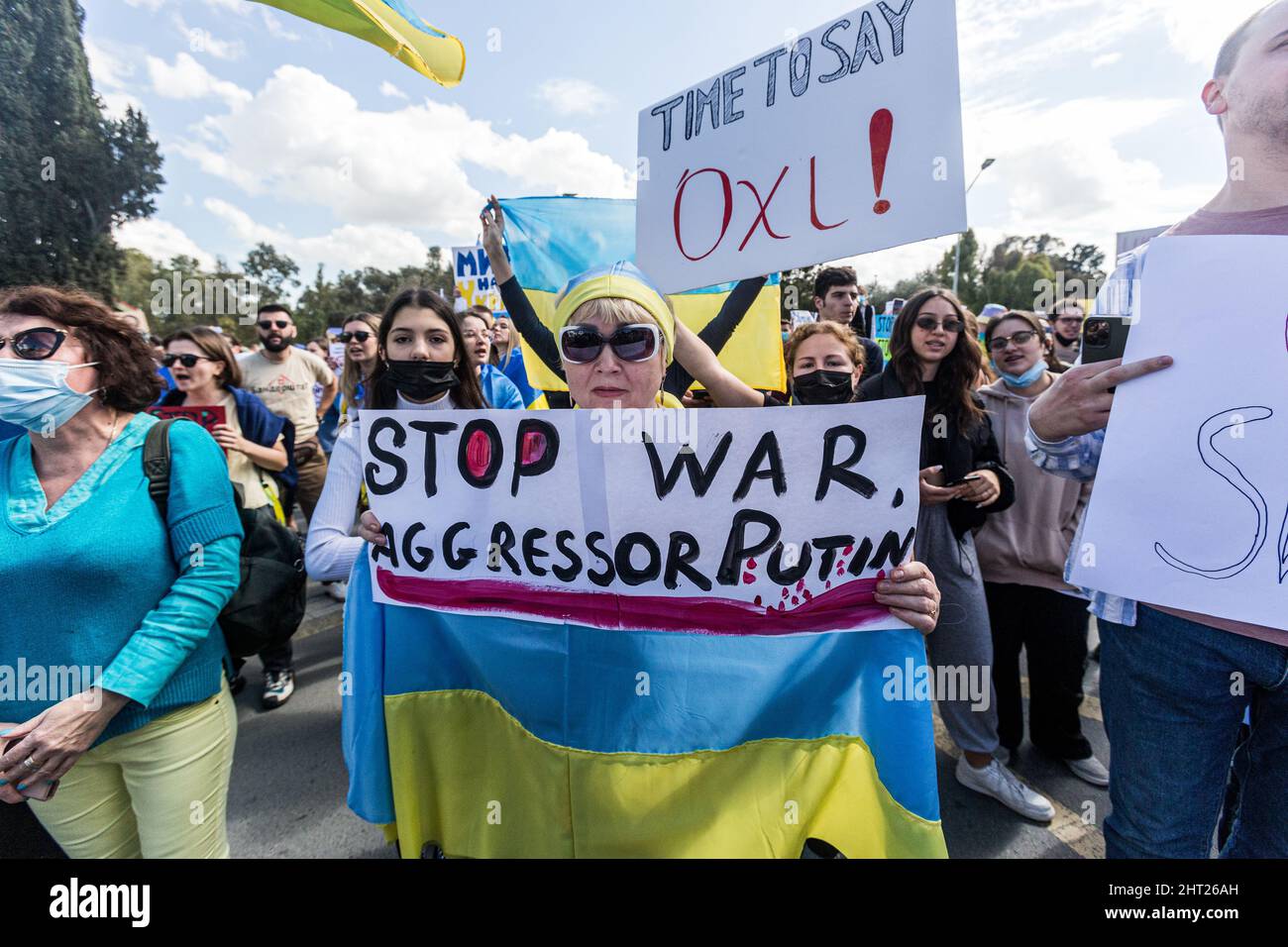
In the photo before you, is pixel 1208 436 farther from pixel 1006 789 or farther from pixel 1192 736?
pixel 1006 789

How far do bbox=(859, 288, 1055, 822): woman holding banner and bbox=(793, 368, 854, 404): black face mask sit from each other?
24 centimetres

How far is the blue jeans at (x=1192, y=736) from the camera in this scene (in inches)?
49.6

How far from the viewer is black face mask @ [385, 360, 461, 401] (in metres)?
2.21

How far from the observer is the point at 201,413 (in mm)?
3092

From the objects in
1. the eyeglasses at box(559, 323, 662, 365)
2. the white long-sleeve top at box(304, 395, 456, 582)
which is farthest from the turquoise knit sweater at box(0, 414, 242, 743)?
the eyeglasses at box(559, 323, 662, 365)

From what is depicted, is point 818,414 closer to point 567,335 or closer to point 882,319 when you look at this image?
point 567,335

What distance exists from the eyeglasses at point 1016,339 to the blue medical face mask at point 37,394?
11.5 ft

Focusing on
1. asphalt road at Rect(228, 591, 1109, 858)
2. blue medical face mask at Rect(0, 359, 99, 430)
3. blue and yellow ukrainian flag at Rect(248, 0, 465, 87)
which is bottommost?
asphalt road at Rect(228, 591, 1109, 858)

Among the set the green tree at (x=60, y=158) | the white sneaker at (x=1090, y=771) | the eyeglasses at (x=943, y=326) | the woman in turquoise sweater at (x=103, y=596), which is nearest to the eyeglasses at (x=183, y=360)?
the green tree at (x=60, y=158)

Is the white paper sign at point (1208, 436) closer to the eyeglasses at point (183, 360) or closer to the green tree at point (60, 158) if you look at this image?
the green tree at point (60, 158)

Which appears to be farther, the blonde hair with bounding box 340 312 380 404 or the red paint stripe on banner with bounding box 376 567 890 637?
the blonde hair with bounding box 340 312 380 404

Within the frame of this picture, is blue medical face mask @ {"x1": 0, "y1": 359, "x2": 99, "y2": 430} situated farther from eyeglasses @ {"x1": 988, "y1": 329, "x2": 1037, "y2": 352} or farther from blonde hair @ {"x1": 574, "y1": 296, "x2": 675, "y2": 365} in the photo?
eyeglasses @ {"x1": 988, "y1": 329, "x2": 1037, "y2": 352}

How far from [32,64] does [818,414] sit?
12096mm
